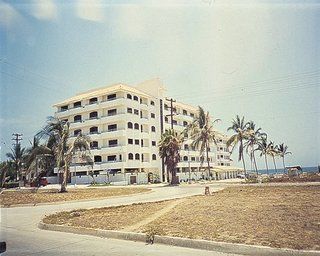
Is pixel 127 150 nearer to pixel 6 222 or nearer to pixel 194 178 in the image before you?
pixel 194 178

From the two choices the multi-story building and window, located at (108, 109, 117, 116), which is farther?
window, located at (108, 109, 117, 116)

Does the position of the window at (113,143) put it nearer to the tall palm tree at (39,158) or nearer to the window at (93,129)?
the window at (93,129)

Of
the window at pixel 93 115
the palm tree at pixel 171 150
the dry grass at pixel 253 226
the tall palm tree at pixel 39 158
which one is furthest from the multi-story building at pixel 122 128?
the dry grass at pixel 253 226

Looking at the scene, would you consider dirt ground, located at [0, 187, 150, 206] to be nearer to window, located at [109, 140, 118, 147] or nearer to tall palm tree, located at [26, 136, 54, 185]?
tall palm tree, located at [26, 136, 54, 185]

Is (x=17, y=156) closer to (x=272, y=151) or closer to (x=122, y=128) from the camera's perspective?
(x=122, y=128)

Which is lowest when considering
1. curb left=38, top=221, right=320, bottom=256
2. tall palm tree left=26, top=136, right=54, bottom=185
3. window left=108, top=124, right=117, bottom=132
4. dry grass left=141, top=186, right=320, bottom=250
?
curb left=38, top=221, right=320, bottom=256

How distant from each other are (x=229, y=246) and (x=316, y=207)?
5.75 m

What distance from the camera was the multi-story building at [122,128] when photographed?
53656mm

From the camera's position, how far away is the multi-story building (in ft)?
176

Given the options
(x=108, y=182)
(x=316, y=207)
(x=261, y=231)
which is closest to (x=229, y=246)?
(x=261, y=231)

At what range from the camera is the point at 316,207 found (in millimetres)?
11227

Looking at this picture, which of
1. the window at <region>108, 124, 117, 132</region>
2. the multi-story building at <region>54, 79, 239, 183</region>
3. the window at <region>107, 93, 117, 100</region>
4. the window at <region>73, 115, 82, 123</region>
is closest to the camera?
the multi-story building at <region>54, 79, 239, 183</region>

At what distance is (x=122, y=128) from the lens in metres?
55.6

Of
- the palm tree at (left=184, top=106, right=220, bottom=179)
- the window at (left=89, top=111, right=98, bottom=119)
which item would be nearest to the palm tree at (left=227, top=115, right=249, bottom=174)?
the palm tree at (left=184, top=106, right=220, bottom=179)
